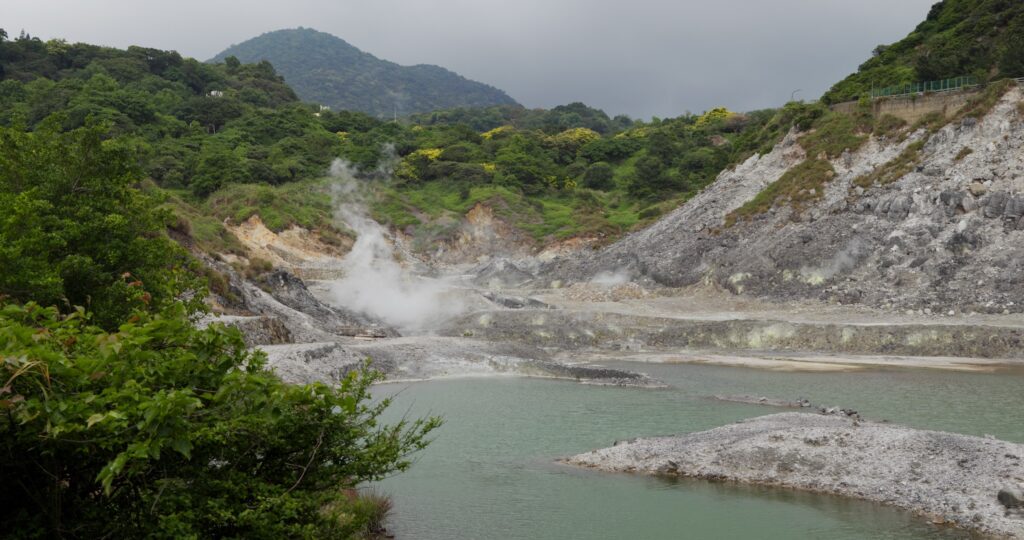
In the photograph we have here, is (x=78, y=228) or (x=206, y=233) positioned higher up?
(x=206, y=233)

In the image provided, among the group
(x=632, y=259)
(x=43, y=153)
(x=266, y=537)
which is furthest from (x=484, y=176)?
(x=266, y=537)

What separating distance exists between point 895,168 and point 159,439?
207 ft

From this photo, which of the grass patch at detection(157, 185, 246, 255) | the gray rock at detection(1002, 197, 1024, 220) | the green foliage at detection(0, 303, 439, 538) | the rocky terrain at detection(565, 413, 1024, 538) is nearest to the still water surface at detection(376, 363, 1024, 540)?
the rocky terrain at detection(565, 413, 1024, 538)

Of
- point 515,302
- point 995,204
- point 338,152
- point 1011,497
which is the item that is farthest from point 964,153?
point 338,152

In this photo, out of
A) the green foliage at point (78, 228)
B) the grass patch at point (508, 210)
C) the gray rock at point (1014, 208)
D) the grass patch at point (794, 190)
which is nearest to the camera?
the green foliage at point (78, 228)

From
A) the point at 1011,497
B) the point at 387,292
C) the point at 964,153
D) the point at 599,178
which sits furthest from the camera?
the point at 599,178

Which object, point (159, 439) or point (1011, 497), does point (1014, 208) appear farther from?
point (159, 439)

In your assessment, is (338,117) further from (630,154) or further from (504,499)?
(504,499)

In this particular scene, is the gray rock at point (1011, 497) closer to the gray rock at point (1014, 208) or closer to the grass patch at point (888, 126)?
the gray rock at point (1014, 208)

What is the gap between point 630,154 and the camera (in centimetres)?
12512

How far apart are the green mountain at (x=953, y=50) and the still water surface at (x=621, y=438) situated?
130ft

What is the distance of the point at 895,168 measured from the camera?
60812 millimetres

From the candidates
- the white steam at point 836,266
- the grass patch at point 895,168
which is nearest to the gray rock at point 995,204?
the grass patch at point 895,168

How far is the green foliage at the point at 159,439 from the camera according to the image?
279 inches
